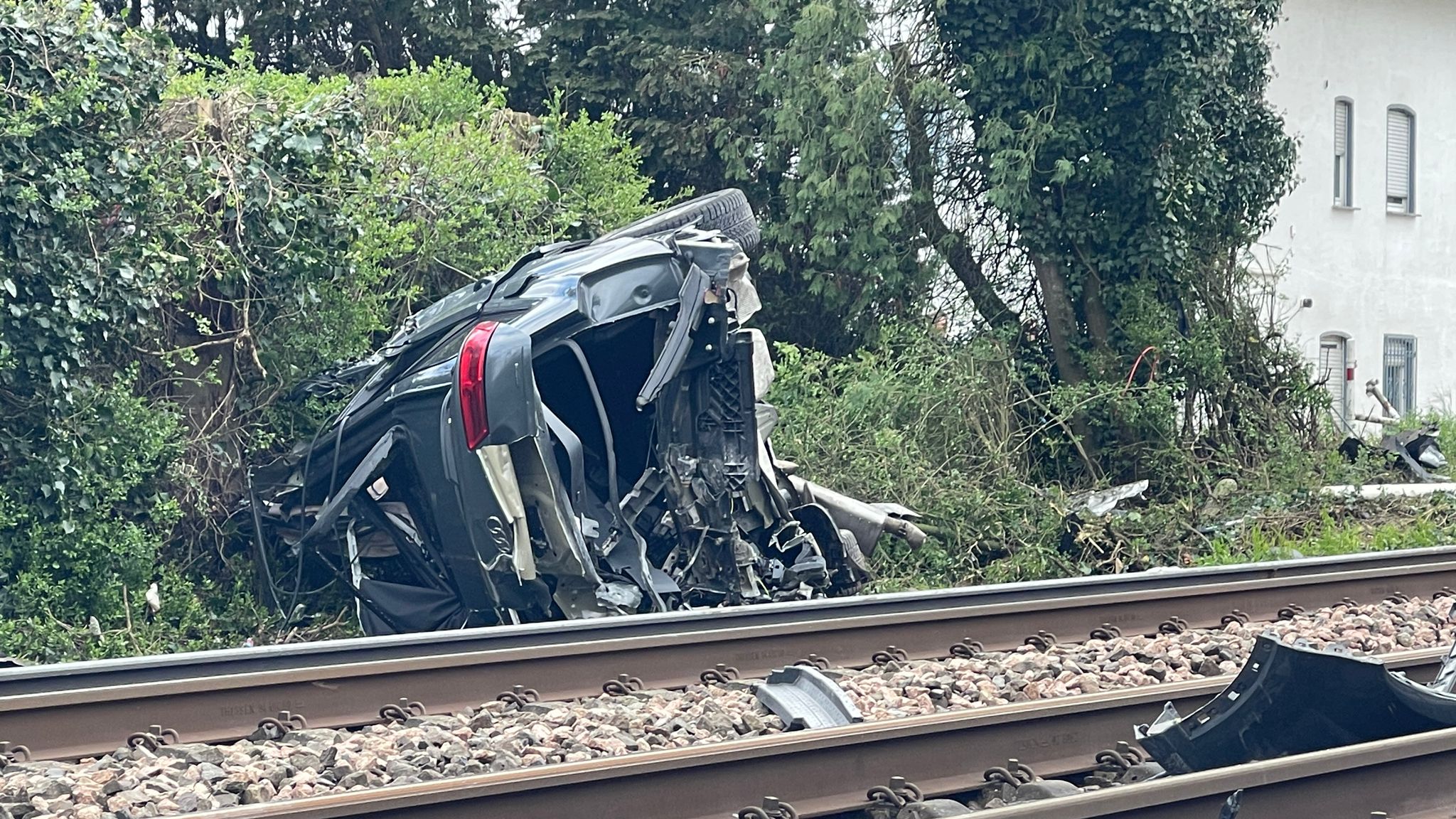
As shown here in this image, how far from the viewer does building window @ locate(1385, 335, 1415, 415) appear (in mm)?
24906

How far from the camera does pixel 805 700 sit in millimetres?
5773

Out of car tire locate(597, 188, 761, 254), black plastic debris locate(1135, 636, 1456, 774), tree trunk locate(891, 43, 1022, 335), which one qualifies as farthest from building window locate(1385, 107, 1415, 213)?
Answer: black plastic debris locate(1135, 636, 1456, 774)

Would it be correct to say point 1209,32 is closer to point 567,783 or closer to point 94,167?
point 94,167

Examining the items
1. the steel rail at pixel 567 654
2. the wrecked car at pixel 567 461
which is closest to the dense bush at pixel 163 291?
the wrecked car at pixel 567 461

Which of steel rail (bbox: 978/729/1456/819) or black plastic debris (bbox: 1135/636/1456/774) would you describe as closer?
steel rail (bbox: 978/729/1456/819)

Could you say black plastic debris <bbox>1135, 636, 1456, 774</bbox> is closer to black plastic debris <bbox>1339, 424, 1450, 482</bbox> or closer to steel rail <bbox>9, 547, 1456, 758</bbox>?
steel rail <bbox>9, 547, 1456, 758</bbox>

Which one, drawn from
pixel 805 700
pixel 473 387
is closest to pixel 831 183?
pixel 473 387

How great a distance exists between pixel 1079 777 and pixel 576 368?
4.89 metres

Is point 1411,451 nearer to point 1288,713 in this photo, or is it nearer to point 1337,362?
point 1337,362

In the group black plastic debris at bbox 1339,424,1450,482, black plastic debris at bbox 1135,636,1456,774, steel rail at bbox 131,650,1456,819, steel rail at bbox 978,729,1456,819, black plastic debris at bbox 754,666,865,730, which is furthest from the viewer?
black plastic debris at bbox 1339,424,1450,482

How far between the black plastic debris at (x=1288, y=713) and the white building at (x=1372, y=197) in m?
18.8

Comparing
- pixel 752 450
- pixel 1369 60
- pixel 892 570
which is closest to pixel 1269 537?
pixel 892 570

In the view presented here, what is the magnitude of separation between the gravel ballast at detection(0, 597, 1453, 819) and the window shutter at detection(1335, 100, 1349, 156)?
18884 mm

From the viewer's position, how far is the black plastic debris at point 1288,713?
4.74 metres
